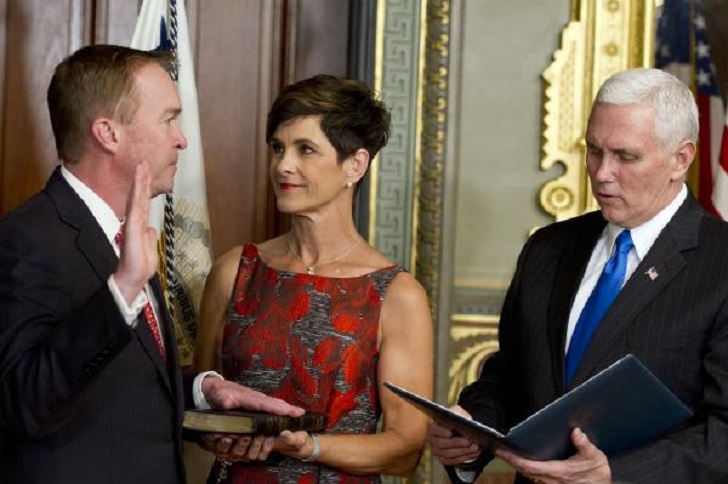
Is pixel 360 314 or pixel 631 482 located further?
Answer: pixel 360 314

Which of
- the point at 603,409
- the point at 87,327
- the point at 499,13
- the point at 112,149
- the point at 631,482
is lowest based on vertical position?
the point at 631,482

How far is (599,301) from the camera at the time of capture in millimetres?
2730

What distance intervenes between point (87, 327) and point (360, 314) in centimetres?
106

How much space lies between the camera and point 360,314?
312cm

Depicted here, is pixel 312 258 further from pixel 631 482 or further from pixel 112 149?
pixel 631 482

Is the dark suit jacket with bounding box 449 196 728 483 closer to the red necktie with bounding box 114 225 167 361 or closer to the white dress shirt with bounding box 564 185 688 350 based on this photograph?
the white dress shirt with bounding box 564 185 688 350

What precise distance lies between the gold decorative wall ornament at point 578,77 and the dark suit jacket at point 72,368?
1.92m

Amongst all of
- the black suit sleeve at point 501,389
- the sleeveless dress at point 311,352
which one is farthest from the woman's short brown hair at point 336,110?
the black suit sleeve at point 501,389

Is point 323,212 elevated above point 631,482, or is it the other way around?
point 323,212

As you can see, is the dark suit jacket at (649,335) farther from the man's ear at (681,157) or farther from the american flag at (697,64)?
the american flag at (697,64)

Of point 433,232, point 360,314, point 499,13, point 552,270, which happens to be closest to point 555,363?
point 552,270

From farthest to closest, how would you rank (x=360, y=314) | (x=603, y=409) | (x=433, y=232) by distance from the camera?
1. (x=433, y=232)
2. (x=360, y=314)
3. (x=603, y=409)

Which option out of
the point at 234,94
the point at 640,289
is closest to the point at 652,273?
the point at 640,289

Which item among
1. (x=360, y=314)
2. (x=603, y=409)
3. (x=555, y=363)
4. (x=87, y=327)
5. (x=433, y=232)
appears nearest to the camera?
(x=87, y=327)
